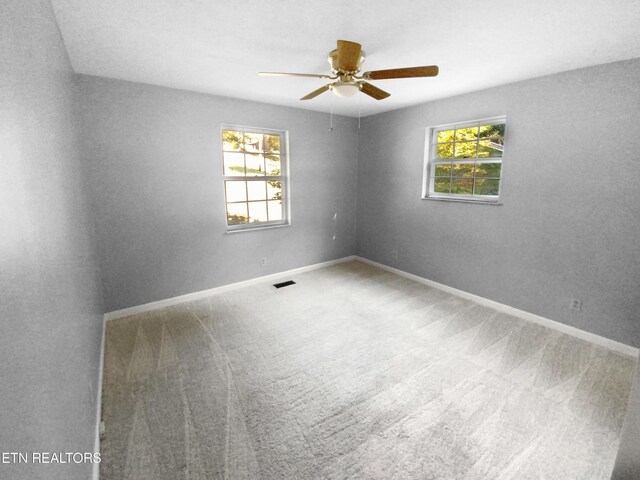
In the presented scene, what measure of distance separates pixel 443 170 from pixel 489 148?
0.63m

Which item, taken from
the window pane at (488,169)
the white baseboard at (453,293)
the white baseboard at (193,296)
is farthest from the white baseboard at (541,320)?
the white baseboard at (193,296)

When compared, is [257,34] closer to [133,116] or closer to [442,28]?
[442,28]

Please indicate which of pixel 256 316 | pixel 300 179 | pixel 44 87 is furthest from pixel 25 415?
pixel 300 179

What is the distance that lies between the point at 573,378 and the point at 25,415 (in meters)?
3.11

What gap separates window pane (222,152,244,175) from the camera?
374 centimetres

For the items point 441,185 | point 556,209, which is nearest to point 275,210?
point 441,185

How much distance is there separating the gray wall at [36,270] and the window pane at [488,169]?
3.80m

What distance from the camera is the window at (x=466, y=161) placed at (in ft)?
11.1

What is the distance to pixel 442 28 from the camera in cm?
195

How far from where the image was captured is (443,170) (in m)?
3.95

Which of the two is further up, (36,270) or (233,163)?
(233,163)

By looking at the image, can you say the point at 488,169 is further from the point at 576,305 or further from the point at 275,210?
the point at 275,210

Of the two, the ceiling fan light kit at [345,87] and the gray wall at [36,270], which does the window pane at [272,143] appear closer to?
the ceiling fan light kit at [345,87]

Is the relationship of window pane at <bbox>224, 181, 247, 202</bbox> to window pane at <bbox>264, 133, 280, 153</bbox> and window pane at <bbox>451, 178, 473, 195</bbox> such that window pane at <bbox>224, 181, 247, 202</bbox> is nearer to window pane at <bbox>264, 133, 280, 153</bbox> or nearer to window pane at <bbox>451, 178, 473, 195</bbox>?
window pane at <bbox>264, 133, 280, 153</bbox>
